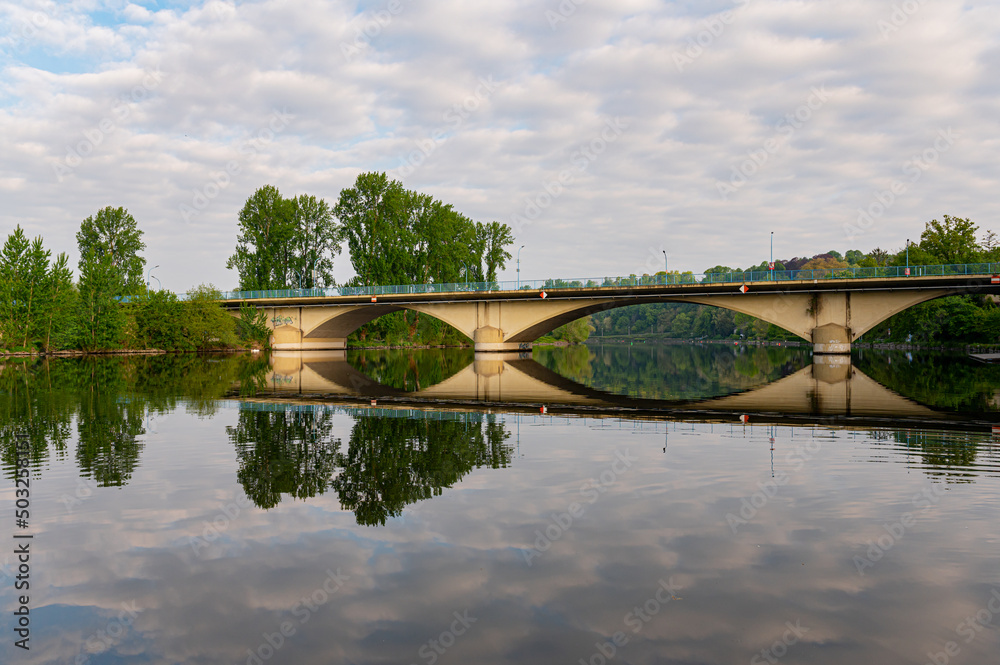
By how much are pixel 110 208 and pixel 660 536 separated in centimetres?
10541

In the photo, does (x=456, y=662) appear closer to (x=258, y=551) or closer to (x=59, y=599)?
(x=258, y=551)

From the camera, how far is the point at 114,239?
96.6 meters

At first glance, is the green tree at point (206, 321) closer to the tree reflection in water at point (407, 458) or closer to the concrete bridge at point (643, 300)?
the concrete bridge at point (643, 300)

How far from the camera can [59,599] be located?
22.1ft

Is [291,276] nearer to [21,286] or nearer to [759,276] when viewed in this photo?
Answer: [21,286]

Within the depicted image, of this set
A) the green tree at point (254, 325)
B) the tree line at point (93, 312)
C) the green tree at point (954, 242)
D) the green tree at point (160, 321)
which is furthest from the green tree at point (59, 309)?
the green tree at point (954, 242)

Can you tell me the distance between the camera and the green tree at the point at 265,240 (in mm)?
86000

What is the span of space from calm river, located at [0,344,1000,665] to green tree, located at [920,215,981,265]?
8210cm

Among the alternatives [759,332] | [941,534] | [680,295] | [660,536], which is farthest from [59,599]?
[759,332]

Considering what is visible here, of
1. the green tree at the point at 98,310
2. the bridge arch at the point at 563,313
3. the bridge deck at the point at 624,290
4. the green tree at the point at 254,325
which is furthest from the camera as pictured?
the green tree at the point at 254,325

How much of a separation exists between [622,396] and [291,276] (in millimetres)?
69163

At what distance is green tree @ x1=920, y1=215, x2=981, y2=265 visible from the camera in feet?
283

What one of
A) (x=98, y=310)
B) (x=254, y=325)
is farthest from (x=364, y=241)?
(x=98, y=310)

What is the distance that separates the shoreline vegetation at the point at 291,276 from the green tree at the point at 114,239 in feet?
0.46
